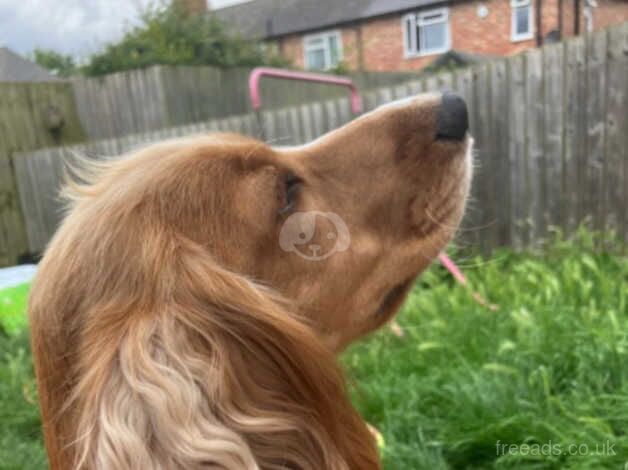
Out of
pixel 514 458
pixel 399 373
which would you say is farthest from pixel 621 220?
pixel 514 458

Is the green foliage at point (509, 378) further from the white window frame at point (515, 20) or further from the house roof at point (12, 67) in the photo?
the house roof at point (12, 67)

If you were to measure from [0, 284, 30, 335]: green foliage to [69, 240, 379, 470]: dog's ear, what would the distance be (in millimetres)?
4917

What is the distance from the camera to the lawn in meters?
2.75

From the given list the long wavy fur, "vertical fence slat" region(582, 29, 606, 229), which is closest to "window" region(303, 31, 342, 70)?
"vertical fence slat" region(582, 29, 606, 229)

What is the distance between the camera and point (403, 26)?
38.0 feet

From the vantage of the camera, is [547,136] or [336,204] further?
[547,136]

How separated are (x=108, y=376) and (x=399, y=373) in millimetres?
2664

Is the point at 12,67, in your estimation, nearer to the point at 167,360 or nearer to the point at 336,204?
the point at 336,204

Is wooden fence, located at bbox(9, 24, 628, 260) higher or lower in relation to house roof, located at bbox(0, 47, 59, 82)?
lower

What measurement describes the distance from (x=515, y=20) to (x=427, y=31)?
10.6 ft

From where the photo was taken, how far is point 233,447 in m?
1.37

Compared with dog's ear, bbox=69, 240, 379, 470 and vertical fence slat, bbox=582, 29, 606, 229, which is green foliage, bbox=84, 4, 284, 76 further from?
dog's ear, bbox=69, 240, 379, 470

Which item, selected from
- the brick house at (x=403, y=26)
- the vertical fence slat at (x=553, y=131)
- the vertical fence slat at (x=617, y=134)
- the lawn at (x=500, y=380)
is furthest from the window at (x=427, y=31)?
the lawn at (x=500, y=380)

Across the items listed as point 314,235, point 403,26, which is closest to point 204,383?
point 314,235
